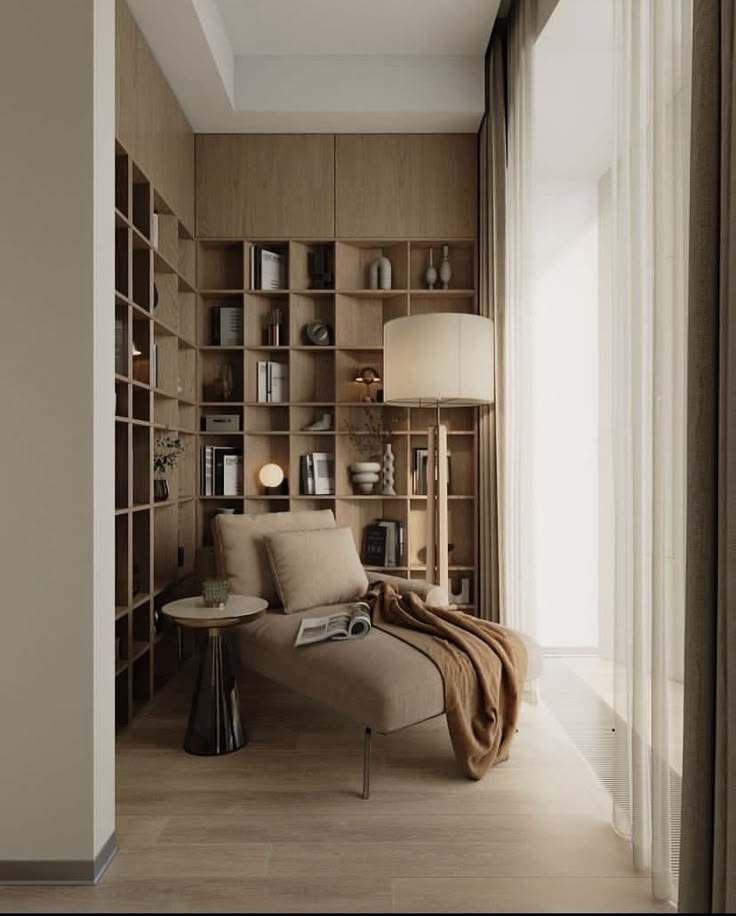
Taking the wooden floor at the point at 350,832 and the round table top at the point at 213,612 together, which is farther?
the round table top at the point at 213,612

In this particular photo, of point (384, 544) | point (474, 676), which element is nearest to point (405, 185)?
point (384, 544)

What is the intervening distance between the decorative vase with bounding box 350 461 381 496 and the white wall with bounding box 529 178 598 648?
1.08 m

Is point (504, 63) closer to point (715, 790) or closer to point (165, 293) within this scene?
point (165, 293)

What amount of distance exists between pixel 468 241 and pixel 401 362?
119 cm

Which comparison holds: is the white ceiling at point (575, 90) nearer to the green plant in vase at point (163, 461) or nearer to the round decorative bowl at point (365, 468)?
the round decorative bowl at point (365, 468)

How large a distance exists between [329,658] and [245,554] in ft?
3.14

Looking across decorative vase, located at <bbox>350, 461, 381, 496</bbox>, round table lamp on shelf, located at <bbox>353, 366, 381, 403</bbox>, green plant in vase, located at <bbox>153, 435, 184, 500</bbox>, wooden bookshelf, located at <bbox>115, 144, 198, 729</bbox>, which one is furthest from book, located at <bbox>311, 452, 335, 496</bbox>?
green plant in vase, located at <bbox>153, 435, 184, 500</bbox>

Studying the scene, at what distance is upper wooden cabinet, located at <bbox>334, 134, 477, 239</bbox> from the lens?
448 centimetres

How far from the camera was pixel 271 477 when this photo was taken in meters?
4.52

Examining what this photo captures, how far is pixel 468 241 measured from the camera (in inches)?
177

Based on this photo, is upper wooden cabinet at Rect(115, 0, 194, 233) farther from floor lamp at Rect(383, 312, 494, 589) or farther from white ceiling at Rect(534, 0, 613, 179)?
white ceiling at Rect(534, 0, 613, 179)

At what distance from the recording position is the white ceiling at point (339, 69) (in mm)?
3748
